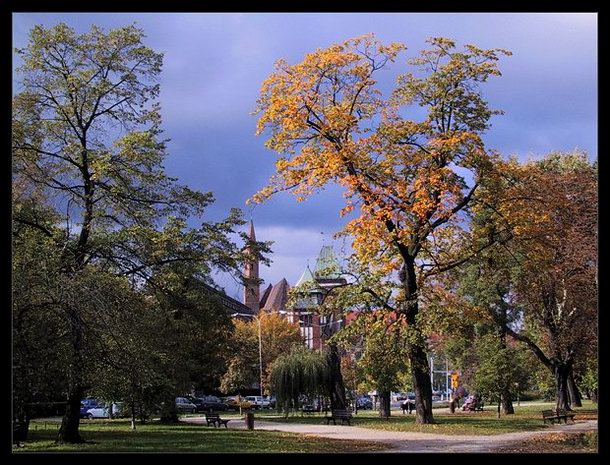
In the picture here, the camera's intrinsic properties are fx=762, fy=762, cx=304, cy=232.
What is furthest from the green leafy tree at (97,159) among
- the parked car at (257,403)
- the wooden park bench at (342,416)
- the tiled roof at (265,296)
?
the tiled roof at (265,296)

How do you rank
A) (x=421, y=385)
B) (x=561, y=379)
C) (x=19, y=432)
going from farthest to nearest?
(x=561, y=379), (x=421, y=385), (x=19, y=432)

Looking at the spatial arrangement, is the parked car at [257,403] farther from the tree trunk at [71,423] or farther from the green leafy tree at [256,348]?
the tree trunk at [71,423]

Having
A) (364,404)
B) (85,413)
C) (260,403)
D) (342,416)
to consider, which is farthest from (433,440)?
(260,403)

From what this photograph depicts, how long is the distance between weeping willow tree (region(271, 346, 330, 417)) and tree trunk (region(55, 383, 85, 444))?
1829 centimetres

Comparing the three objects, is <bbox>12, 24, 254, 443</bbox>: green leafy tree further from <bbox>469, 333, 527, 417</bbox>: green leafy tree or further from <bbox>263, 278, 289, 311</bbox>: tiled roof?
<bbox>263, 278, 289, 311</bbox>: tiled roof

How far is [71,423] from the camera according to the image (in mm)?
22484

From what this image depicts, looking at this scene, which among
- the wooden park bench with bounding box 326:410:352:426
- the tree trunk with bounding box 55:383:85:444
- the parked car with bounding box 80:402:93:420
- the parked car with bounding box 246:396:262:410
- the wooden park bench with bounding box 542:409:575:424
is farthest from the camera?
the parked car with bounding box 246:396:262:410

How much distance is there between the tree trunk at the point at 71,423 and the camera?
22.1 m

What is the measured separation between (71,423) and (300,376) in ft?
62.3

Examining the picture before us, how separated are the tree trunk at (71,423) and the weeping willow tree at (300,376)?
18.3m

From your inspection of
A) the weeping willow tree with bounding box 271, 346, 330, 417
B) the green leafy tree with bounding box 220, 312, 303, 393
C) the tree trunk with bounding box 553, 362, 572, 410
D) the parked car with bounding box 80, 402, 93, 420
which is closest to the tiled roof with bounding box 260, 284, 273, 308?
Result: the green leafy tree with bounding box 220, 312, 303, 393

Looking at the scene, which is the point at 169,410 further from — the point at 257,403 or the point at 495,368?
the point at 257,403

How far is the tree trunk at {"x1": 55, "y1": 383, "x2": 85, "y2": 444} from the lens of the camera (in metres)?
22.1
